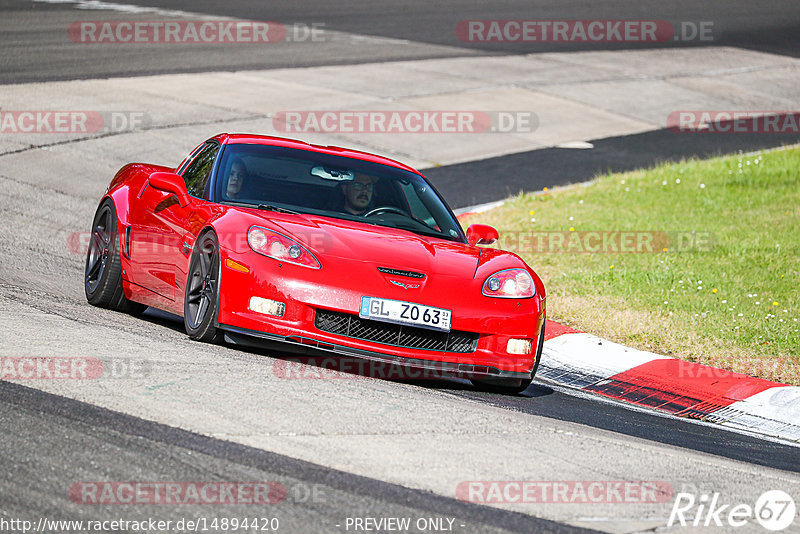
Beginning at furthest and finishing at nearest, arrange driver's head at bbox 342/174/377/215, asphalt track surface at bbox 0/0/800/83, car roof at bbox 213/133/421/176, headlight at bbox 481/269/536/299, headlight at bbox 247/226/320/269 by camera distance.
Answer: asphalt track surface at bbox 0/0/800/83
car roof at bbox 213/133/421/176
driver's head at bbox 342/174/377/215
headlight at bbox 481/269/536/299
headlight at bbox 247/226/320/269

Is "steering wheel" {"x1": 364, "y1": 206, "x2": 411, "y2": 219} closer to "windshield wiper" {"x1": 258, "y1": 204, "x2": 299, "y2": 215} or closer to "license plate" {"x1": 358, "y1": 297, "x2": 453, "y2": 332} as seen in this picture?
"windshield wiper" {"x1": 258, "y1": 204, "x2": 299, "y2": 215}

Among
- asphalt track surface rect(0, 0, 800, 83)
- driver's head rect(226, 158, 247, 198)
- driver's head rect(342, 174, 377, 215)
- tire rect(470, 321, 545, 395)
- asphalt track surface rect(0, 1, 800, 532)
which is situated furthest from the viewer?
asphalt track surface rect(0, 0, 800, 83)

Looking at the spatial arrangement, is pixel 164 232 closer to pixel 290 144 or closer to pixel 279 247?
pixel 290 144

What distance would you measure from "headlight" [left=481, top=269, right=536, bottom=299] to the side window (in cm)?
205

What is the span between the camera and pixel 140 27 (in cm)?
2450

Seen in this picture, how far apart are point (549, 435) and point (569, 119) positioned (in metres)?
14.9

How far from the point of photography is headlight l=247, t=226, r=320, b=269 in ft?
21.4

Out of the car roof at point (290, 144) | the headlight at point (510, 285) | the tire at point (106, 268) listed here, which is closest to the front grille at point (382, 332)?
the headlight at point (510, 285)

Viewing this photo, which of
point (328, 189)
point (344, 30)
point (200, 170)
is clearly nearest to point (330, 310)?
point (328, 189)

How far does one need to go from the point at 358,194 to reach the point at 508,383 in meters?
1.67

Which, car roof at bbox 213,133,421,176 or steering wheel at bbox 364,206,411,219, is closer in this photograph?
steering wheel at bbox 364,206,411,219

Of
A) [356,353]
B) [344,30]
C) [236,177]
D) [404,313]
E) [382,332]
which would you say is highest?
[344,30]

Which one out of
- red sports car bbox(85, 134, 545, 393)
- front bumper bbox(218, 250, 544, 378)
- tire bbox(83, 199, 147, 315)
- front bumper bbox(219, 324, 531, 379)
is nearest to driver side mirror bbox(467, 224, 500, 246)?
red sports car bbox(85, 134, 545, 393)

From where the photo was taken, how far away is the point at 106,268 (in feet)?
26.4
